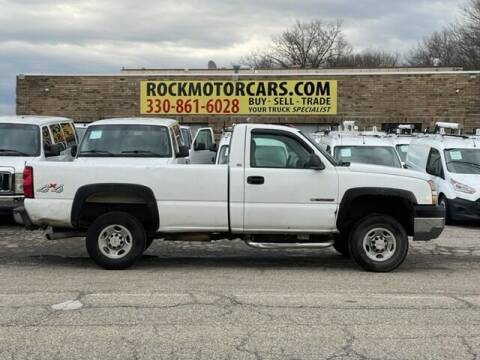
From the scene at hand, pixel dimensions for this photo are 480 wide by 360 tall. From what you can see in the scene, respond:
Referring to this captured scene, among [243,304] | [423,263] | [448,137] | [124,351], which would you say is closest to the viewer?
[124,351]

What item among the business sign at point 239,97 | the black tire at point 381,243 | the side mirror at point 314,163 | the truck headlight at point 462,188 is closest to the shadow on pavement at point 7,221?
the side mirror at point 314,163

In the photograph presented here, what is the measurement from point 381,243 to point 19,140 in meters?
7.18

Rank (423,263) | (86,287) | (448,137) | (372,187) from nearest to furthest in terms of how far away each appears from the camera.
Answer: (86,287) → (372,187) → (423,263) → (448,137)

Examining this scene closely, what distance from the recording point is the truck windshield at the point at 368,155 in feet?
43.8

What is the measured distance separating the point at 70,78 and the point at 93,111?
160 cm

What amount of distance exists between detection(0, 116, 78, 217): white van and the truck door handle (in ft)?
15.8

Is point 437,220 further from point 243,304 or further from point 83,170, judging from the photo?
point 83,170

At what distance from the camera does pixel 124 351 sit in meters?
4.86

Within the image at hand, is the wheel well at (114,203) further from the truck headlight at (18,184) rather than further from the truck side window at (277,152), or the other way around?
the truck headlight at (18,184)

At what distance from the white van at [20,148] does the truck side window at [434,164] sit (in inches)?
307

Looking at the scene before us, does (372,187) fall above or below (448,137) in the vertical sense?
below

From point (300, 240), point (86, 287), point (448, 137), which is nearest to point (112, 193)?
point (86, 287)

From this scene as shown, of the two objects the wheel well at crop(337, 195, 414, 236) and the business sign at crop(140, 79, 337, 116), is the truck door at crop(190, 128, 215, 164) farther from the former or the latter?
the business sign at crop(140, 79, 337, 116)

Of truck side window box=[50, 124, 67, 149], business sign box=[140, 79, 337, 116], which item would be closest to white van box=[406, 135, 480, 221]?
truck side window box=[50, 124, 67, 149]
